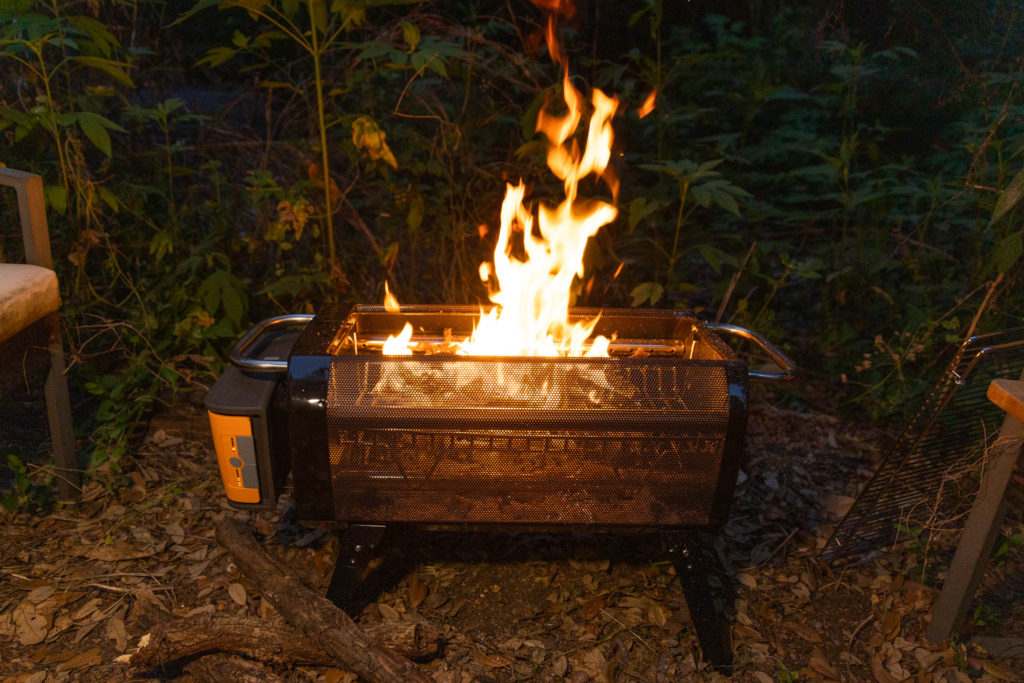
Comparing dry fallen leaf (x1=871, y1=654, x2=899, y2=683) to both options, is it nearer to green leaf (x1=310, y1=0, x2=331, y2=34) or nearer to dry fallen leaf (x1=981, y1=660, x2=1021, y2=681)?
dry fallen leaf (x1=981, y1=660, x2=1021, y2=681)

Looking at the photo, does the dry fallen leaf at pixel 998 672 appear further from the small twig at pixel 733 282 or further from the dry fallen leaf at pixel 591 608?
the small twig at pixel 733 282

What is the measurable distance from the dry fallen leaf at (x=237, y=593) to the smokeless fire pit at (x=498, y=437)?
42 centimetres

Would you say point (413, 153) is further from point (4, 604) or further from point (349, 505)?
point (4, 604)

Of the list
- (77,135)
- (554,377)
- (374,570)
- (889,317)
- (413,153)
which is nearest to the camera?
(554,377)

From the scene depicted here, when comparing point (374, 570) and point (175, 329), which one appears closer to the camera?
point (374, 570)

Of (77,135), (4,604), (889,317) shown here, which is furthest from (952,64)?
(4,604)

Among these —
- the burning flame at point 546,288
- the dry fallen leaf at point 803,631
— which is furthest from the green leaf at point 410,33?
the dry fallen leaf at point 803,631

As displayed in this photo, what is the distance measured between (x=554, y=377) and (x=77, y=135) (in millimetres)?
2253

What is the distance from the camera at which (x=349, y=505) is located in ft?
5.23

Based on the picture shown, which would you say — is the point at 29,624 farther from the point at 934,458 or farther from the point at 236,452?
the point at 934,458

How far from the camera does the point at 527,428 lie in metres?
1.49

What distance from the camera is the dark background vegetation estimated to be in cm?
243

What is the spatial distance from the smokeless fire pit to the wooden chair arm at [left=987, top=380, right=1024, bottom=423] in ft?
1.30

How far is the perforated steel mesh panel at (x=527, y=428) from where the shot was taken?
58.6 inches
